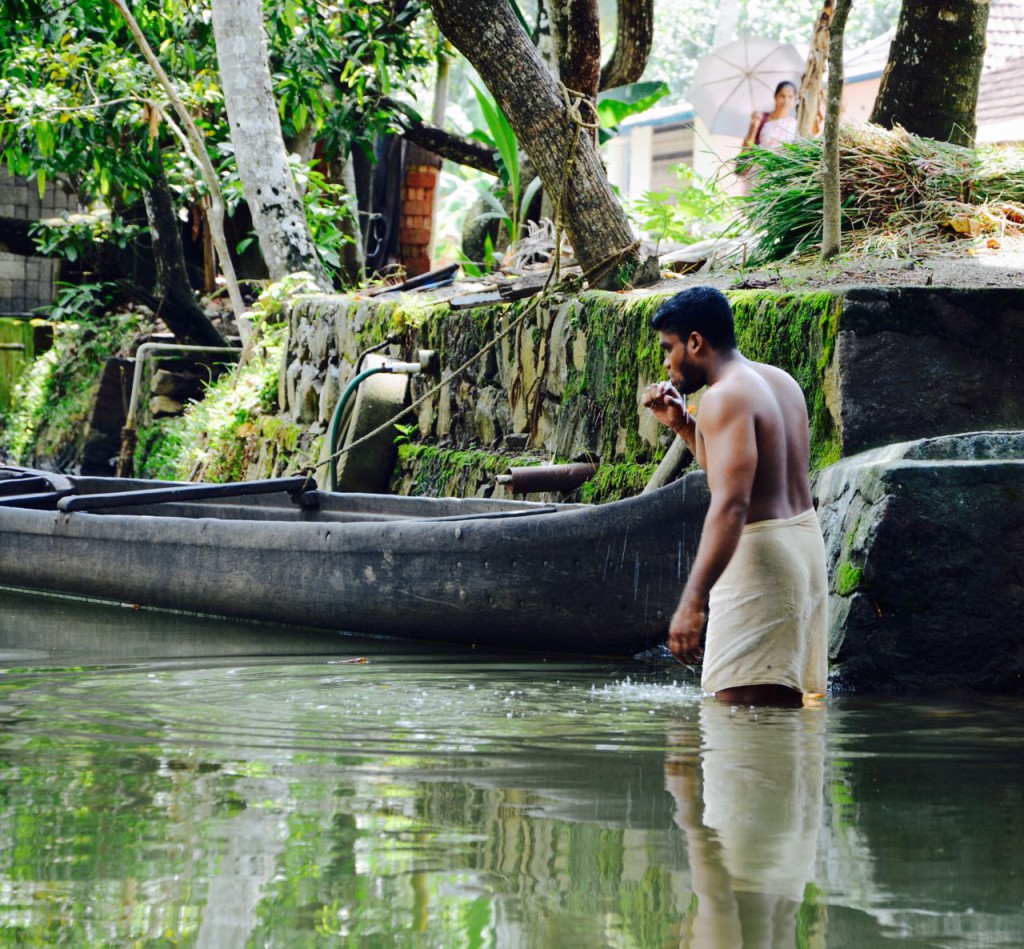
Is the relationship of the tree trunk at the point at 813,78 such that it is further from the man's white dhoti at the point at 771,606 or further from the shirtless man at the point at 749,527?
the man's white dhoti at the point at 771,606

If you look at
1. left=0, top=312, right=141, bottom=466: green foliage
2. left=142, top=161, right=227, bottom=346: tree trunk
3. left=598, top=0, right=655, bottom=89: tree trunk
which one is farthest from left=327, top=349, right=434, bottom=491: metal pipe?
left=0, top=312, right=141, bottom=466: green foliage

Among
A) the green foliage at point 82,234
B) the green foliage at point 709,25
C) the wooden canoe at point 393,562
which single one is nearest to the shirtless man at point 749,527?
the wooden canoe at point 393,562

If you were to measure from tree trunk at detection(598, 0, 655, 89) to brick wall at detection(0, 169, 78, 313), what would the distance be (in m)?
9.01

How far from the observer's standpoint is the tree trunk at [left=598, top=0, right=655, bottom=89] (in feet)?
39.0

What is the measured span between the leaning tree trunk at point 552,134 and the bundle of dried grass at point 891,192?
2.70 ft

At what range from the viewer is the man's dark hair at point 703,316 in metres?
4.43

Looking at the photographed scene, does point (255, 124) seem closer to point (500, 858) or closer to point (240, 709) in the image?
point (240, 709)

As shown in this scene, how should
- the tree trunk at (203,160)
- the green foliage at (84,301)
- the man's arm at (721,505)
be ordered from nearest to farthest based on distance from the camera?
the man's arm at (721,505) → the tree trunk at (203,160) → the green foliage at (84,301)

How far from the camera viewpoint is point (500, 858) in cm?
283

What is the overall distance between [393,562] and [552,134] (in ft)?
9.99

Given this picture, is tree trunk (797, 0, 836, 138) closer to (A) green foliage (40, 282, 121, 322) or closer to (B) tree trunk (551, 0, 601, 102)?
(B) tree trunk (551, 0, 601, 102)

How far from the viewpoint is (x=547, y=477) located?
23.7 ft

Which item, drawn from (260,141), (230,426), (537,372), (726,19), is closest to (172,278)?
(260,141)

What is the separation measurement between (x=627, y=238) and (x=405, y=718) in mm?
4747
